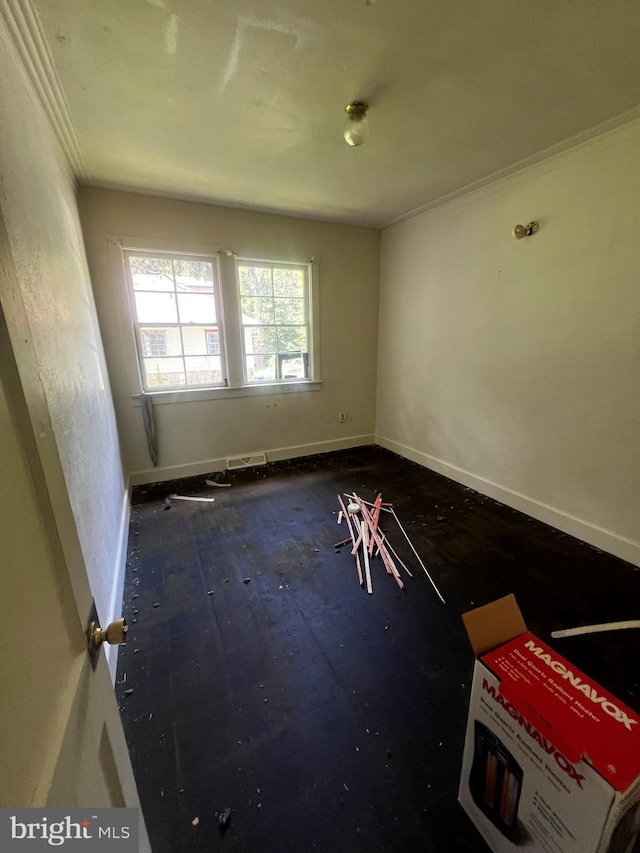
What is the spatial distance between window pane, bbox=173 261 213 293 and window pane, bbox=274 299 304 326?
70 centimetres

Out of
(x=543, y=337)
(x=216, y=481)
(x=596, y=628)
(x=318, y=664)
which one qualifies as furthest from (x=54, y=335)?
(x=543, y=337)

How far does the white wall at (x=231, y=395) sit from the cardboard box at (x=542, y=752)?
3.10m

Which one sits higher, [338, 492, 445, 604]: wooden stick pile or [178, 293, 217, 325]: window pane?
[178, 293, 217, 325]: window pane

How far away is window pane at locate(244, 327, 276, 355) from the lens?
11.7 feet

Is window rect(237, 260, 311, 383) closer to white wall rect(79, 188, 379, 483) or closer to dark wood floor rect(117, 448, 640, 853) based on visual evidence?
white wall rect(79, 188, 379, 483)

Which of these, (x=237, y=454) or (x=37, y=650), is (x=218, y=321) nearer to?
(x=237, y=454)

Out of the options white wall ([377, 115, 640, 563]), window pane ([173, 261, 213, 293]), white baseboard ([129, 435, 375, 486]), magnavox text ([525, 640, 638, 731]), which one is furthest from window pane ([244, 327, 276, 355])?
magnavox text ([525, 640, 638, 731])

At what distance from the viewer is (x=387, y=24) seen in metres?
1.32

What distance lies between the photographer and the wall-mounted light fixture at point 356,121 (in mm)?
1738

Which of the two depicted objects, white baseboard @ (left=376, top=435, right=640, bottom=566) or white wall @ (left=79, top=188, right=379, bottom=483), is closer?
white baseboard @ (left=376, top=435, right=640, bottom=566)

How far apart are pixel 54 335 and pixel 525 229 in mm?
2933

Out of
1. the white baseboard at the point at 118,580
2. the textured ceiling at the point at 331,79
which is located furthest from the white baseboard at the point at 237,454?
the textured ceiling at the point at 331,79

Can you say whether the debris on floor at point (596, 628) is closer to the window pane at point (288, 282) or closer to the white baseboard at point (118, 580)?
the white baseboard at point (118, 580)

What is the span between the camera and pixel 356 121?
5.93 ft
